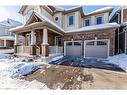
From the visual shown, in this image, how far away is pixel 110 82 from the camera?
123 inches

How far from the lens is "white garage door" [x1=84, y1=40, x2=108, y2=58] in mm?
6785

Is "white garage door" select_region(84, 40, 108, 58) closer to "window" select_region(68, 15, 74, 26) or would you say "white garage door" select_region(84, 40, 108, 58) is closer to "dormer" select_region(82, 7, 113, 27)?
"dormer" select_region(82, 7, 113, 27)

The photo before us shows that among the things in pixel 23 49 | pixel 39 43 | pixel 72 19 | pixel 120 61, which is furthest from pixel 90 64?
pixel 72 19

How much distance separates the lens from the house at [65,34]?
250 inches

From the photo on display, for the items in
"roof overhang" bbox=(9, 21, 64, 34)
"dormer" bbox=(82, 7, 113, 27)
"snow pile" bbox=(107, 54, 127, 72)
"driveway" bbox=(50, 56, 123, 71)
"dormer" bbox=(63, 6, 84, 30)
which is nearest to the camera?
"driveway" bbox=(50, 56, 123, 71)

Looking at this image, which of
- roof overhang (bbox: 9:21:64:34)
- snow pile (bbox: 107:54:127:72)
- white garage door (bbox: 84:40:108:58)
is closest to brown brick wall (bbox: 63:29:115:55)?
white garage door (bbox: 84:40:108:58)

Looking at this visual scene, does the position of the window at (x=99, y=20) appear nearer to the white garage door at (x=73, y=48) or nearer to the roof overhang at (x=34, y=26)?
the white garage door at (x=73, y=48)

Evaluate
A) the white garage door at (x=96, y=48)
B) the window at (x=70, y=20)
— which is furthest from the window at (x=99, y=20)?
the white garage door at (x=96, y=48)

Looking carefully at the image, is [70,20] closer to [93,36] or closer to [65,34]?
[65,34]

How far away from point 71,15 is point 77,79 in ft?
22.2

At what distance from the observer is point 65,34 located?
8.30 m

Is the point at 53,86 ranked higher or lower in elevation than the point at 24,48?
lower
